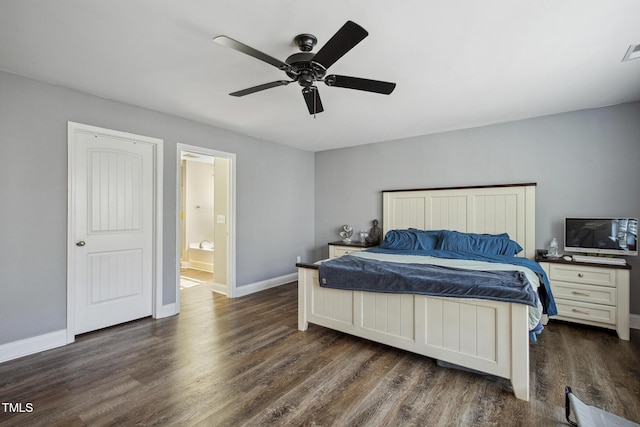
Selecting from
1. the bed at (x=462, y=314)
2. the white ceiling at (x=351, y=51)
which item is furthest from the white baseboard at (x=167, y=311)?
the white ceiling at (x=351, y=51)

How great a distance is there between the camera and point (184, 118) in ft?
12.7

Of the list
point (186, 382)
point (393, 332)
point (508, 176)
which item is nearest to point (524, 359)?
point (393, 332)

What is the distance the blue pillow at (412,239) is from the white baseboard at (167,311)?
2958mm

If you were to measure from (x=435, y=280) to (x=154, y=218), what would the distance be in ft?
10.6

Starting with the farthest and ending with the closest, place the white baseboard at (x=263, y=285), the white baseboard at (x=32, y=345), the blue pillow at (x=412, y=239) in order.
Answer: the white baseboard at (x=263, y=285)
the blue pillow at (x=412, y=239)
the white baseboard at (x=32, y=345)

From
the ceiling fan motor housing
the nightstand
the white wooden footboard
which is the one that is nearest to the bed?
the white wooden footboard

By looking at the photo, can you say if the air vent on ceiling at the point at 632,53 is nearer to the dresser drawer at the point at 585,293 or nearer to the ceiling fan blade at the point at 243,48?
the dresser drawer at the point at 585,293

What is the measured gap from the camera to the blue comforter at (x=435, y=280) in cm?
216

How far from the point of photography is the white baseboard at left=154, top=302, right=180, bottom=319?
3609mm

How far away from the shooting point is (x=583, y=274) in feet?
10.7

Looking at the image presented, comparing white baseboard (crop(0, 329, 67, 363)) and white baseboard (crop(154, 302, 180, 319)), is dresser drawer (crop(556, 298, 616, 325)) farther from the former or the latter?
white baseboard (crop(0, 329, 67, 363))

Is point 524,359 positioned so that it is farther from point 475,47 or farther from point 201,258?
point 201,258

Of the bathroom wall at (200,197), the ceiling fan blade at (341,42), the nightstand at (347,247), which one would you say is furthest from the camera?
the bathroom wall at (200,197)

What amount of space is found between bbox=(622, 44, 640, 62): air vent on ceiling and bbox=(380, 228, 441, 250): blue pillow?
2.55 metres
